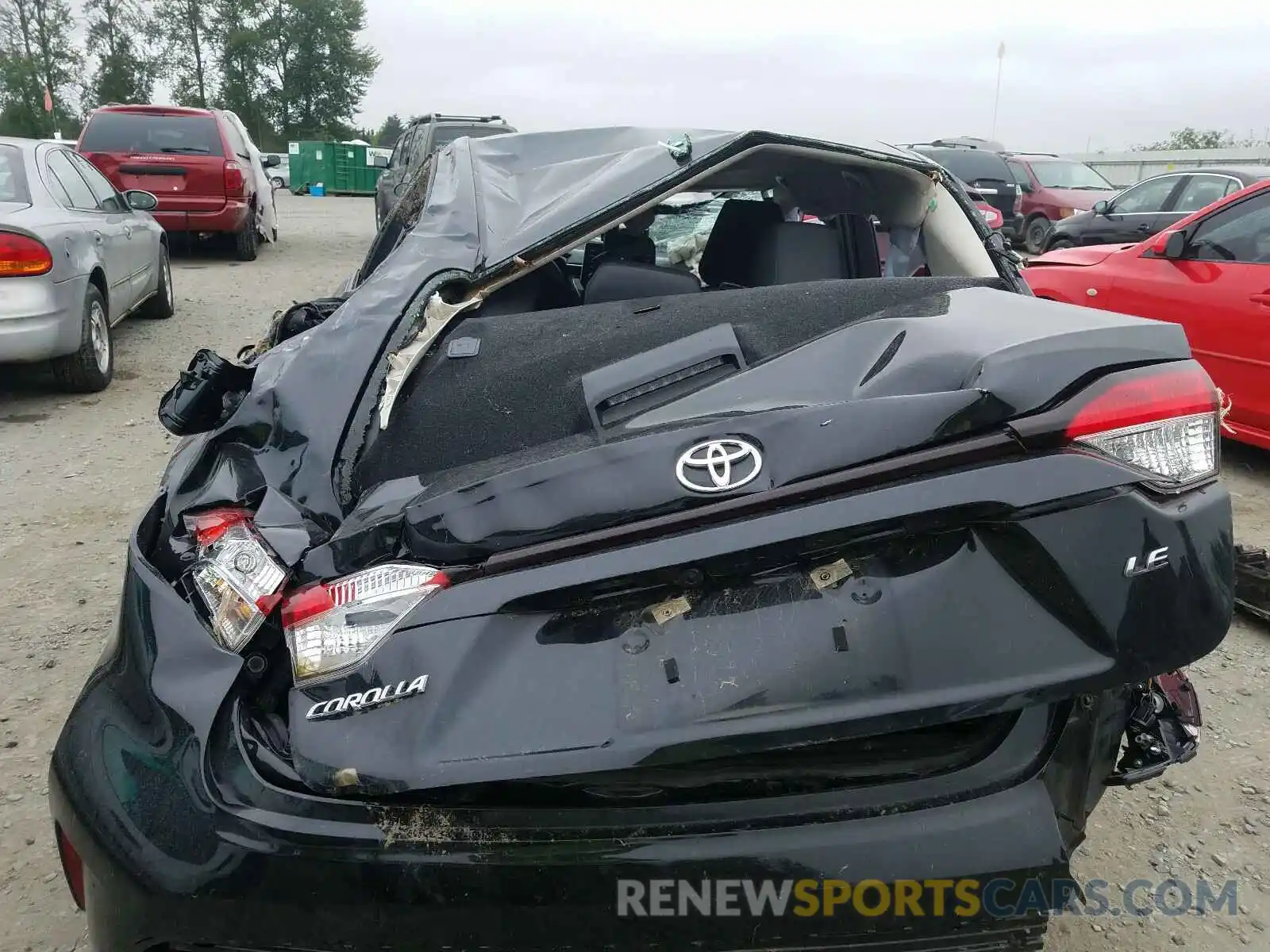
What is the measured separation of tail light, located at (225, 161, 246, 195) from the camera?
10.6 meters

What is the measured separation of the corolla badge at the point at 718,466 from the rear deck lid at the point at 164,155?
1086 cm

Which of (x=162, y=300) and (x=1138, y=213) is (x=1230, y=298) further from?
(x=162, y=300)

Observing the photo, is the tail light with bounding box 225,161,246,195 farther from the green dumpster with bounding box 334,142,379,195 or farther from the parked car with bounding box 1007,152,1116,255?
the green dumpster with bounding box 334,142,379,195

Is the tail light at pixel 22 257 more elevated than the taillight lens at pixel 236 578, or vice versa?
the tail light at pixel 22 257

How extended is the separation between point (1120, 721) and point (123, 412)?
19.2 ft

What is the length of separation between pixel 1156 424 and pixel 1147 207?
443 inches

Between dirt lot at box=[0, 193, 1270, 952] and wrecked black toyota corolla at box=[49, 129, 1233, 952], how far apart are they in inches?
29.0

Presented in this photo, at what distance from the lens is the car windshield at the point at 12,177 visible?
578cm

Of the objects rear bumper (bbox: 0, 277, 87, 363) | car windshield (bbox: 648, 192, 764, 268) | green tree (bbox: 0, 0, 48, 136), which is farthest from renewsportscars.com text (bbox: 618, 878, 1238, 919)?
green tree (bbox: 0, 0, 48, 136)

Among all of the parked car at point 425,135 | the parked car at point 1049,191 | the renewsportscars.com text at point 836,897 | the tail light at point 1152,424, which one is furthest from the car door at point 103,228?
the parked car at point 1049,191

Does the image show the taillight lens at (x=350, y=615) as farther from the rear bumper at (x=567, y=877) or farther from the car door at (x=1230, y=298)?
the car door at (x=1230, y=298)

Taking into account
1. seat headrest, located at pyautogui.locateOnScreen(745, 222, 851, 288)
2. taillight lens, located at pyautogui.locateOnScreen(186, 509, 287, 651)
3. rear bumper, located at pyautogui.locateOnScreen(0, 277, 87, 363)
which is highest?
seat headrest, located at pyautogui.locateOnScreen(745, 222, 851, 288)

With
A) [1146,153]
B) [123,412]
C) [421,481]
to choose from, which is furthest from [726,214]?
[1146,153]

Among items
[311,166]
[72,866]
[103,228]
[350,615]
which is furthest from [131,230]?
[311,166]
